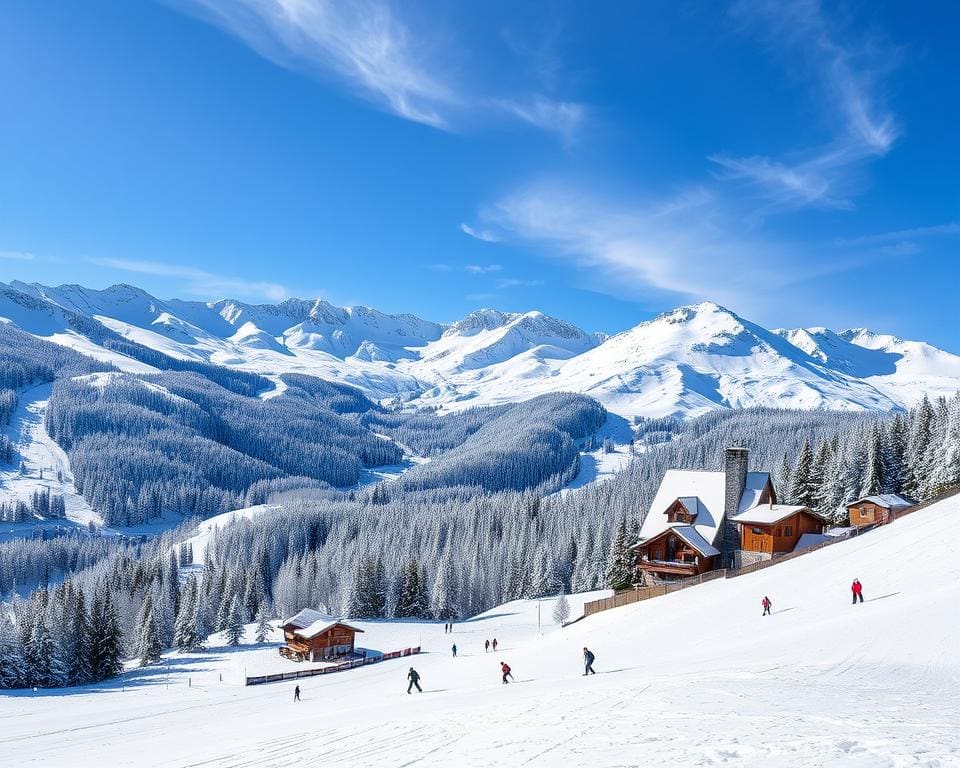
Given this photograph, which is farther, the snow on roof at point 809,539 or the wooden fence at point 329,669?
the snow on roof at point 809,539

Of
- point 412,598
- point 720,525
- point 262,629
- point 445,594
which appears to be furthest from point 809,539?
point 262,629

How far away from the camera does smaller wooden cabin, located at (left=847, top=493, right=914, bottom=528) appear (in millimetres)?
60781

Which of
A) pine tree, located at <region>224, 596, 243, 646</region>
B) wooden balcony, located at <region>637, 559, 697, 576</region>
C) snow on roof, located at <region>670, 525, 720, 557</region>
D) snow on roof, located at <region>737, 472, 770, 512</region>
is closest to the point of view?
snow on roof, located at <region>670, 525, 720, 557</region>

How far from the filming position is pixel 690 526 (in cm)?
5319

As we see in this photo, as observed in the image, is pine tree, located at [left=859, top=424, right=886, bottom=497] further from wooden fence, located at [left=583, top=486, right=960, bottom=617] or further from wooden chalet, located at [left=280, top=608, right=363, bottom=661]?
wooden chalet, located at [left=280, top=608, right=363, bottom=661]

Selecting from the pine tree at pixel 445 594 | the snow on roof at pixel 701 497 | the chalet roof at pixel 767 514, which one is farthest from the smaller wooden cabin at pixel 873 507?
the pine tree at pixel 445 594

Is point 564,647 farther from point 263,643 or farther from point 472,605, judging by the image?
point 472,605

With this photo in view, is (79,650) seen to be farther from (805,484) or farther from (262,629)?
(805,484)

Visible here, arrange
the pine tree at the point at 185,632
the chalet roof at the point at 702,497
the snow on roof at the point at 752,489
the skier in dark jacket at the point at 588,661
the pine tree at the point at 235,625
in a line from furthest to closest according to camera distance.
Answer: the pine tree at the point at 235,625, the pine tree at the point at 185,632, the snow on roof at the point at 752,489, the chalet roof at the point at 702,497, the skier in dark jacket at the point at 588,661

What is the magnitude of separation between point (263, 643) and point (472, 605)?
3116 cm

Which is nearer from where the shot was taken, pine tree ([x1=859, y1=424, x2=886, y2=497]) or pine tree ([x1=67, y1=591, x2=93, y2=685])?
pine tree ([x1=67, y1=591, x2=93, y2=685])

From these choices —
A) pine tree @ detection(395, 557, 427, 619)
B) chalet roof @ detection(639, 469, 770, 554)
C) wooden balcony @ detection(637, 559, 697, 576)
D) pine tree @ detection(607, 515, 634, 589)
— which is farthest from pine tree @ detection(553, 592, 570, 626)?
pine tree @ detection(395, 557, 427, 619)

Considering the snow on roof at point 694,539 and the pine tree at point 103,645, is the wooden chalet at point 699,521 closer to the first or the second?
the snow on roof at point 694,539

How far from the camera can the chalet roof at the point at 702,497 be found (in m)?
54.2
